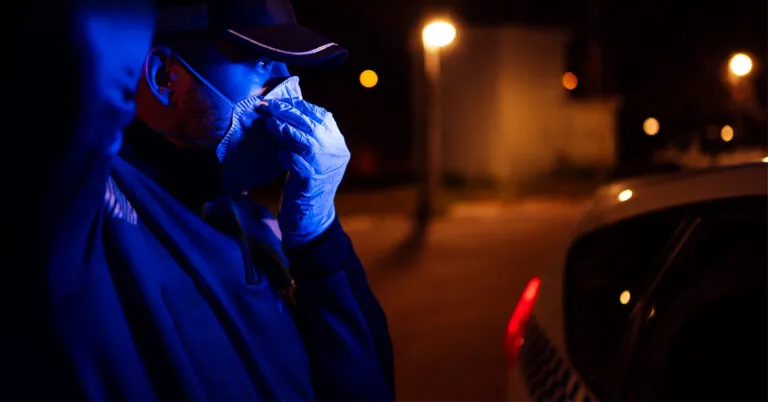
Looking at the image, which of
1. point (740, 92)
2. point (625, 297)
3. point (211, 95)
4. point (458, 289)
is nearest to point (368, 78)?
point (211, 95)

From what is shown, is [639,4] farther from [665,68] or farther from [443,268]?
[443,268]

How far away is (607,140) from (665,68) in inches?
295

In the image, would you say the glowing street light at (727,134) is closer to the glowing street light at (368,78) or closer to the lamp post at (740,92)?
the lamp post at (740,92)

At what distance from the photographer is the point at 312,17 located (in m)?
1.63

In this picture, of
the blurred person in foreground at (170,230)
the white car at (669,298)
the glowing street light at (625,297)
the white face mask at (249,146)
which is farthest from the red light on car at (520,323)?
the white face mask at (249,146)

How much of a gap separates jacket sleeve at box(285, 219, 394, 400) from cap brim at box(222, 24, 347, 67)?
1.11 ft

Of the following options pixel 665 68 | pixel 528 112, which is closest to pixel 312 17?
pixel 528 112

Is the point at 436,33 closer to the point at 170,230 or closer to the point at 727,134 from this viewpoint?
the point at 727,134

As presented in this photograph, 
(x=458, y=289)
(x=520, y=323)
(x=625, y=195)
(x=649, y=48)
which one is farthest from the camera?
(x=649, y=48)

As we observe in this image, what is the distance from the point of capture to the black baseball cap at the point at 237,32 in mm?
1297

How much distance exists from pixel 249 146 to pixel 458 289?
7069mm

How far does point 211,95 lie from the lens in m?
1.31

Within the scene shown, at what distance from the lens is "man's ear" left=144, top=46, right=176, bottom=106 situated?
128cm

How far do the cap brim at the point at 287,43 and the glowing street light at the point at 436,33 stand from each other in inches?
285
